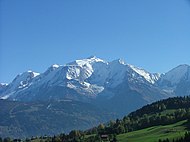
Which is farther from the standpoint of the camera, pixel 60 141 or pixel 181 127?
pixel 60 141

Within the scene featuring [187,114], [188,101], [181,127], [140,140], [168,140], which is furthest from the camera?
[188,101]

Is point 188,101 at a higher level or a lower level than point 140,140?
higher

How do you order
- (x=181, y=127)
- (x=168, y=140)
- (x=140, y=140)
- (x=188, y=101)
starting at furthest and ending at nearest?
(x=188, y=101)
(x=181, y=127)
(x=140, y=140)
(x=168, y=140)

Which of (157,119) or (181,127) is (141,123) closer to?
(157,119)

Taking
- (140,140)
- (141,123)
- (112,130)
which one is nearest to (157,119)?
(141,123)

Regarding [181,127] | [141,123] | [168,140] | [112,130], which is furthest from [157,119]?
[168,140]

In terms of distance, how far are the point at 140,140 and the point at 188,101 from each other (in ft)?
238

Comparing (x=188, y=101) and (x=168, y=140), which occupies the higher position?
(x=188, y=101)

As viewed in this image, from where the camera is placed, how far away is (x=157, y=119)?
486 feet

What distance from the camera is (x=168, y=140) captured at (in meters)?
94.9

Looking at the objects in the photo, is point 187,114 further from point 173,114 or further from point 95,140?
point 95,140

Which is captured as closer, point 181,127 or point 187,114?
point 181,127

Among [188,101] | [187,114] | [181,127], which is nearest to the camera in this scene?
[181,127]

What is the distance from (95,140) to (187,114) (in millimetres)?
30572
